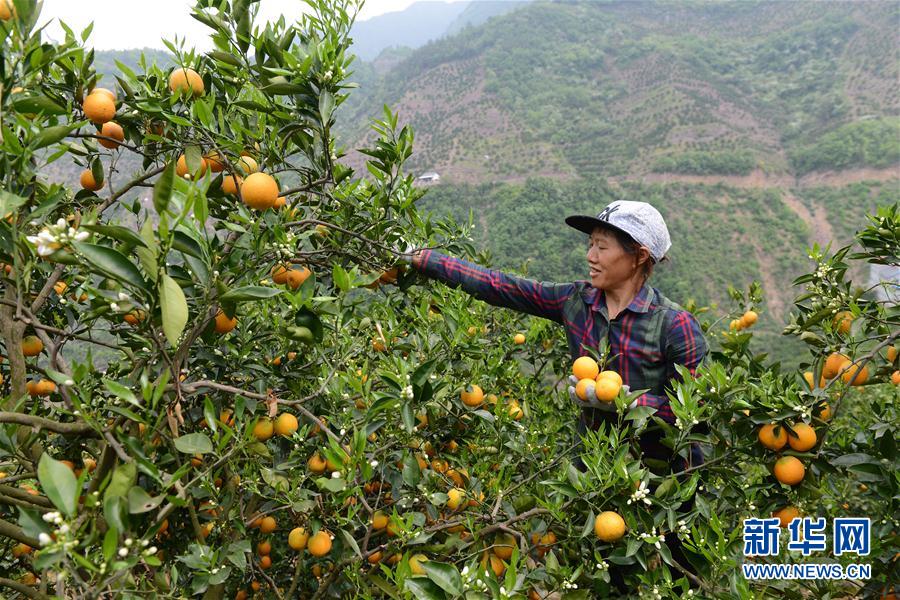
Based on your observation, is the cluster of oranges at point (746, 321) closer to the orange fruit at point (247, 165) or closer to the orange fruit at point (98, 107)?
the orange fruit at point (247, 165)

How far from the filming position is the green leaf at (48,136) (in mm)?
959

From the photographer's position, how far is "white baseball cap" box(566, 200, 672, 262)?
66.9 inches

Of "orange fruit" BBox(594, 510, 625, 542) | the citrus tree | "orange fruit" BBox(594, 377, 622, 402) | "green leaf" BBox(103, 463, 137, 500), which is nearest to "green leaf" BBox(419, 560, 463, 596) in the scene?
the citrus tree

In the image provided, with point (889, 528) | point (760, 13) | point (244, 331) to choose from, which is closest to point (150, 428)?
point (244, 331)

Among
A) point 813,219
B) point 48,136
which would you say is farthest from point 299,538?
point 813,219

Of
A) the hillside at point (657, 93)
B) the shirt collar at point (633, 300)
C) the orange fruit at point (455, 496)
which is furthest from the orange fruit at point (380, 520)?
the hillside at point (657, 93)

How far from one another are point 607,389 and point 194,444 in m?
1.00

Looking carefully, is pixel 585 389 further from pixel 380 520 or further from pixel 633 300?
pixel 380 520

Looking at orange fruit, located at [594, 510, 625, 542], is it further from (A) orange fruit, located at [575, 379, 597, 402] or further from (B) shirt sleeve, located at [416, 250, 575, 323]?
(B) shirt sleeve, located at [416, 250, 575, 323]

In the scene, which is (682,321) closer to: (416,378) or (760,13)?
(416,378)

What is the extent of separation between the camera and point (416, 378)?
113 centimetres

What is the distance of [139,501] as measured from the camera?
770 mm

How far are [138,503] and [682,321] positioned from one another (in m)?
1.53

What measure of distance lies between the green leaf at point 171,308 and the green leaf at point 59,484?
8.8 inches
